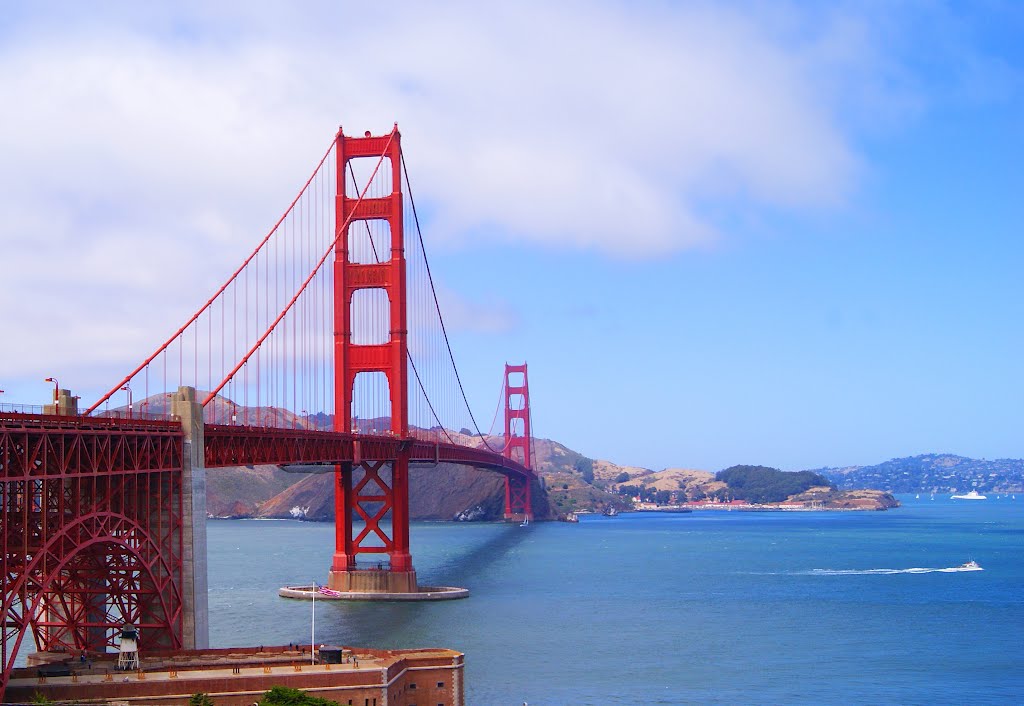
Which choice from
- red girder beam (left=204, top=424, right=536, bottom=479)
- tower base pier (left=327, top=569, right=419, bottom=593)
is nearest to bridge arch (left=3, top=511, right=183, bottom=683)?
red girder beam (left=204, top=424, right=536, bottom=479)

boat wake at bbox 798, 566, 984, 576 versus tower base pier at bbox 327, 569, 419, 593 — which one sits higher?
tower base pier at bbox 327, 569, 419, 593

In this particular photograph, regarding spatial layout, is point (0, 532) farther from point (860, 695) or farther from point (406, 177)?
point (406, 177)

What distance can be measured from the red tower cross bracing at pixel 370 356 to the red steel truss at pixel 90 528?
1167 inches

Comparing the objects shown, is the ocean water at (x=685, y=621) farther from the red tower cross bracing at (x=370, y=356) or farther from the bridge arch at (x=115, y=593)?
the bridge arch at (x=115, y=593)

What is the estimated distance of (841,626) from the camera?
202 feet

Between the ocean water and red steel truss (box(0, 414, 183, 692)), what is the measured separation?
10991mm

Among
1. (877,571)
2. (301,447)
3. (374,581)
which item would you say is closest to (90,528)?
(301,447)

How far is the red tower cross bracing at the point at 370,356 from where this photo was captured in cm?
7256

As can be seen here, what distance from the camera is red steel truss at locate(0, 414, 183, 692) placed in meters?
31.4

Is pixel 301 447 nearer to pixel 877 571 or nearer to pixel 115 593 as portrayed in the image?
Answer: pixel 115 593

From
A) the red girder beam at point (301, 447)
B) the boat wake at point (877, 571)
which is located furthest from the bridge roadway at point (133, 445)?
the boat wake at point (877, 571)

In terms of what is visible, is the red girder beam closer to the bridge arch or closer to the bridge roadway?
the bridge roadway

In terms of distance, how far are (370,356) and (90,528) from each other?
129ft

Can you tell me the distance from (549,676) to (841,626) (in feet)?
65.8
